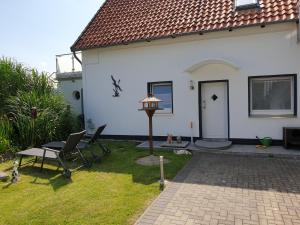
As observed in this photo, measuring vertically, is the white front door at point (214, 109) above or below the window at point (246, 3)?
below

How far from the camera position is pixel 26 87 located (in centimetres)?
1147

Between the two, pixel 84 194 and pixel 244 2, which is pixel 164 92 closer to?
pixel 244 2

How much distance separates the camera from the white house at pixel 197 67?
9.34 meters

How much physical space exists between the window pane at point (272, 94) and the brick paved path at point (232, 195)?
229 centimetres

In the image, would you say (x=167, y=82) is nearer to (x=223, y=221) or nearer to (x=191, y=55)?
(x=191, y=55)

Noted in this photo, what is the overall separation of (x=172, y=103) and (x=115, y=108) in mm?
2604

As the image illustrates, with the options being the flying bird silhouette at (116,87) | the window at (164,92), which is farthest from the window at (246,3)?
the flying bird silhouette at (116,87)

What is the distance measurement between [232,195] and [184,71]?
5.68 metres

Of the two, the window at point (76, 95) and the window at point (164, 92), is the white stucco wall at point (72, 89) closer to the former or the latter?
the window at point (76, 95)

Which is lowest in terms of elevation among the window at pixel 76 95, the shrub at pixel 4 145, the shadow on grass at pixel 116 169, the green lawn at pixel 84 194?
the green lawn at pixel 84 194

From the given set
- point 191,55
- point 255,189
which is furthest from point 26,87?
point 255,189

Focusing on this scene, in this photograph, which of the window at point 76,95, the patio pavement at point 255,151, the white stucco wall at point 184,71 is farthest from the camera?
the window at point 76,95

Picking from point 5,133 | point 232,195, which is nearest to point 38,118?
point 5,133

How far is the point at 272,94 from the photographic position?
31.6 feet
